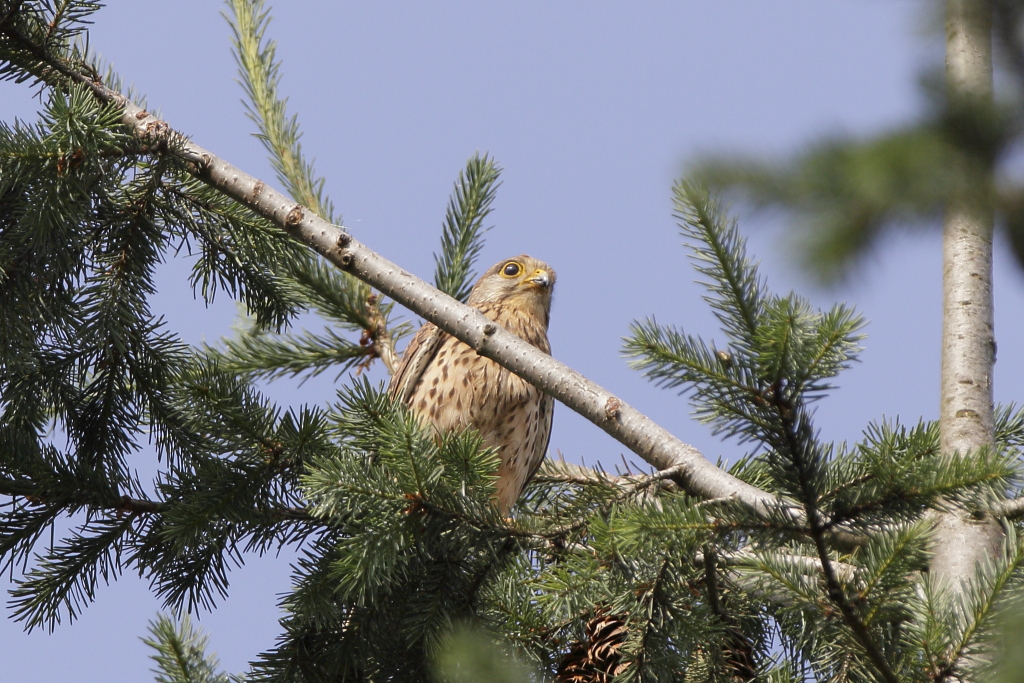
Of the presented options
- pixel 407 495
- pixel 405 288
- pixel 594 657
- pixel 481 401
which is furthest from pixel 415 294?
pixel 481 401

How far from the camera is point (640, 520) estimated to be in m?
1.77

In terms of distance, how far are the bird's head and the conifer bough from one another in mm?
2714

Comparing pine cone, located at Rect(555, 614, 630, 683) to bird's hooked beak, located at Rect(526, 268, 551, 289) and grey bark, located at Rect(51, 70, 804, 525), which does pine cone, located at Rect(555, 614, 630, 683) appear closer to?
grey bark, located at Rect(51, 70, 804, 525)

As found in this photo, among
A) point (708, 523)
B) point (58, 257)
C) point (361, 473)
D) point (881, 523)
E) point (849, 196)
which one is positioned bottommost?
point (881, 523)

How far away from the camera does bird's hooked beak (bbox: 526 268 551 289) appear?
5402 mm

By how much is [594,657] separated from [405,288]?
110 centimetres

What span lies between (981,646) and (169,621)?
2.25 metres

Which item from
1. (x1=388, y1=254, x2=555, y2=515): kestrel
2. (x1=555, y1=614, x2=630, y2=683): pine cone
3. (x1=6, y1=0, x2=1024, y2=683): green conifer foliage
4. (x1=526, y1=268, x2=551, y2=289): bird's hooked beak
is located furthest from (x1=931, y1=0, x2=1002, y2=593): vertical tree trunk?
(x1=526, y1=268, x2=551, y2=289): bird's hooked beak

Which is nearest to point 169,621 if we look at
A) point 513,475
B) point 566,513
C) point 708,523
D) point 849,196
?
point 566,513

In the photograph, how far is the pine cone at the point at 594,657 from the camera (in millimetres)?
2557

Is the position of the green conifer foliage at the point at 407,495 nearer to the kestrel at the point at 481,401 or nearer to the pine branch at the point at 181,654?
the pine branch at the point at 181,654

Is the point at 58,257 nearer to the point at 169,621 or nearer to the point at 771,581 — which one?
the point at 169,621

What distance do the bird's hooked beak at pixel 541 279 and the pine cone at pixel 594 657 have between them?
9.82 ft

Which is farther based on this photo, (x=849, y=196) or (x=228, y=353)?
(x=228, y=353)
